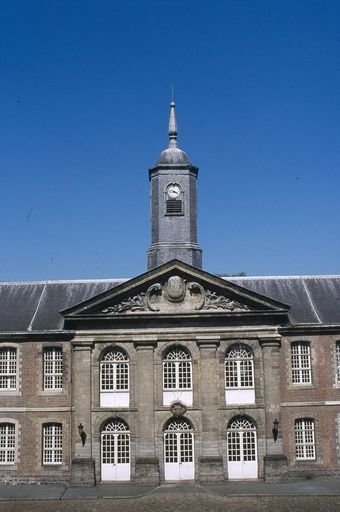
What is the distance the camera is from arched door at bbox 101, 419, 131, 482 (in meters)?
26.3

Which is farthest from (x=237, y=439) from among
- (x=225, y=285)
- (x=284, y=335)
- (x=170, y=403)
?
(x=225, y=285)

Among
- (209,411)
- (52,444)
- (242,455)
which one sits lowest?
(242,455)

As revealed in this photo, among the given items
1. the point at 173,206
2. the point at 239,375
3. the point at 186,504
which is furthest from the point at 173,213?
the point at 186,504

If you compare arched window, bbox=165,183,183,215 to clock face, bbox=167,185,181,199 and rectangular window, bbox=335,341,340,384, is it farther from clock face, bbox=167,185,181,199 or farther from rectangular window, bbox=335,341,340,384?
rectangular window, bbox=335,341,340,384

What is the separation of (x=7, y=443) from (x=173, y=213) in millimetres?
13129

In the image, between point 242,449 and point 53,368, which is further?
point 53,368

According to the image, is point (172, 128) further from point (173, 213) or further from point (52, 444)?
point (52, 444)

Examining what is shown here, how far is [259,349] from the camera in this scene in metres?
27.1

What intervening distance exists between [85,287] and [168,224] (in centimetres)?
523

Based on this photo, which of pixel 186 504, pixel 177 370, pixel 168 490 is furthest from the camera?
pixel 177 370

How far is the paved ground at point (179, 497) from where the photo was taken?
21.7 meters

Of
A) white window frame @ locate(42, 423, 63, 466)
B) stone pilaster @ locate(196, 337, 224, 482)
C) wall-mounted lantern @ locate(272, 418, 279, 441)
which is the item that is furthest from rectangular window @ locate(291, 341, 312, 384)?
white window frame @ locate(42, 423, 63, 466)

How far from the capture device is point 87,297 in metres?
30.4

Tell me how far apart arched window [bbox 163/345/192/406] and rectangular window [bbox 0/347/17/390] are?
670cm
